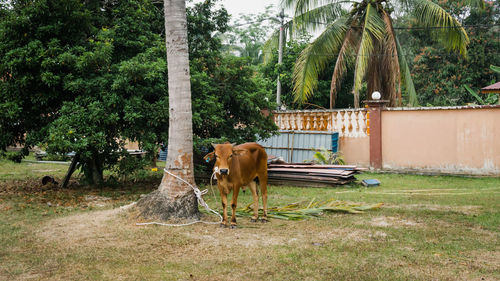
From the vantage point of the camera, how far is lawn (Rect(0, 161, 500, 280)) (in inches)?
180

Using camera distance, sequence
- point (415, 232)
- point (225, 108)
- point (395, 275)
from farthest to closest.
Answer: point (225, 108) < point (415, 232) < point (395, 275)

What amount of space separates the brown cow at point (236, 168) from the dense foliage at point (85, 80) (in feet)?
8.45

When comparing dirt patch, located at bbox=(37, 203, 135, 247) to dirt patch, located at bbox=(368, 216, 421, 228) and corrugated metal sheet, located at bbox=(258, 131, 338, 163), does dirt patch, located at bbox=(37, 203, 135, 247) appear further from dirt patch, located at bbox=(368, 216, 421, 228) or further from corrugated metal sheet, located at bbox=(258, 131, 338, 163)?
corrugated metal sheet, located at bbox=(258, 131, 338, 163)

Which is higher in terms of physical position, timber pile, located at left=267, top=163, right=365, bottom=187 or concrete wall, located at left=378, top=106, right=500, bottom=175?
concrete wall, located at left=378, top=106, right=500, bottom=175

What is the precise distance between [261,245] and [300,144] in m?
10.8

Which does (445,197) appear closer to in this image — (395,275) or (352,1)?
(395,275)

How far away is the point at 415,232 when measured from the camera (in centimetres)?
628

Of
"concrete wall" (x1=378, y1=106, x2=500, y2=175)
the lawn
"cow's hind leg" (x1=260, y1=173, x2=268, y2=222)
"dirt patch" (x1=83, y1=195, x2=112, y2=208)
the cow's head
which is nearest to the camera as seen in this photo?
the lawn

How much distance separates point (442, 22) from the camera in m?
16.0

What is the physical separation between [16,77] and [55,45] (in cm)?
107

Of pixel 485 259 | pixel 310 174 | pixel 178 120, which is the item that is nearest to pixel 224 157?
pixel 178 120

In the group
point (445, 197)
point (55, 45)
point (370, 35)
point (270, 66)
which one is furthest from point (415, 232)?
point (270, 66)

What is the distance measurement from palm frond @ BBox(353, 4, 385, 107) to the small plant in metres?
2.44

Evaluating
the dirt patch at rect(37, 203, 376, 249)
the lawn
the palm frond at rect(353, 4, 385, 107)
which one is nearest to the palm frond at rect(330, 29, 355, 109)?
the palm frond at rect(353, 4, 385, 107)
